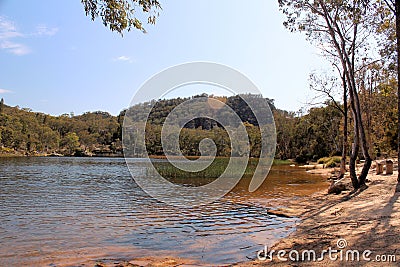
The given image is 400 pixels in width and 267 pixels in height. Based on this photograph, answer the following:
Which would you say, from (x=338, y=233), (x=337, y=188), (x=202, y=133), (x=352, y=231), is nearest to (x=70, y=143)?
(x=202, y=133)

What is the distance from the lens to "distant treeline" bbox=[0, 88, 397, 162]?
33.2 meters

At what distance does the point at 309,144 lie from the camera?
73.1m

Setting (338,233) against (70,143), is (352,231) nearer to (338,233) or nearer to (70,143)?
(338,233)

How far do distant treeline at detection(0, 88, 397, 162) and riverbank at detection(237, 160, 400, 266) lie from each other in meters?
10.2

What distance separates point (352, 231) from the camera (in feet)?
28.6

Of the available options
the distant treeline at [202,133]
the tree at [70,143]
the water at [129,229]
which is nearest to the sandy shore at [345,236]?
the water at [129,229]

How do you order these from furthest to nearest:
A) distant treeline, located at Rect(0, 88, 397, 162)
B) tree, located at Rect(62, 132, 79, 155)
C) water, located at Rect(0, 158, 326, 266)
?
tree, located at Rect(62, 132, 79, 155) < distant treeline, located at Rect(0, 88, 397, 162) < water, located at Rect(0, 158, 326, 266)

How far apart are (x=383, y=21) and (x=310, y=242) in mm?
13507

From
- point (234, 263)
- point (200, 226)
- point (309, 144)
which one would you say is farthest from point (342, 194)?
point (309, 144)

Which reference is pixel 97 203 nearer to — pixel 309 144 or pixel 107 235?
pixel 107 235

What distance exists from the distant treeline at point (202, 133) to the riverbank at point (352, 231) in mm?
10195

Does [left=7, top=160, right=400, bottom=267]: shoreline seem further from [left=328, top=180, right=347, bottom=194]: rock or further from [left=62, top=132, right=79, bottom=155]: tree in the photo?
[left=62, top=132, right=79, bottom=155]: tree

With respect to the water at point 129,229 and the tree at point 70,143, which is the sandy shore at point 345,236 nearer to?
the water at point 129,229

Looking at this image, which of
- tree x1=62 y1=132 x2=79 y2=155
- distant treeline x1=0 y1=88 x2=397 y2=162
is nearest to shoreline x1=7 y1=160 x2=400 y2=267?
distant treeline x1=0 y1=88 x2=397 y2=162
